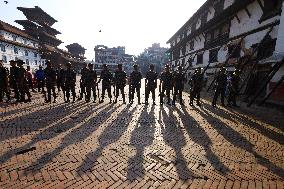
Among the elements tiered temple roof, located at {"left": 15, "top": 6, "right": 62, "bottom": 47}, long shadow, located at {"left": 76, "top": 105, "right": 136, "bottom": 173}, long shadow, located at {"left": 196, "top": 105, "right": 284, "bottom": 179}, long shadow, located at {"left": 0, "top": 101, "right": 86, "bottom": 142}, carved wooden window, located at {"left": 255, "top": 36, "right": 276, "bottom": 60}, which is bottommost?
long shadow, located at {"left": 196, "top": 105, "right": 284, "bottom": 179}

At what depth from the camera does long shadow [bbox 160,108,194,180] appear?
3.95 m

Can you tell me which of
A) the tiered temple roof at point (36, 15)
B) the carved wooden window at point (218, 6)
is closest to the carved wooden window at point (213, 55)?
the carved wooden window at point (218, 6)

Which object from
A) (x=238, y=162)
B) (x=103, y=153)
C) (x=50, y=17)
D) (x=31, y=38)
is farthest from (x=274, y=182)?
(x=50, y=17)

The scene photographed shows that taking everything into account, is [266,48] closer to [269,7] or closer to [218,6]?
[269,7]

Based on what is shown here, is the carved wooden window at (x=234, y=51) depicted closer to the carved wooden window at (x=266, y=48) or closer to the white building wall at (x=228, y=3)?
the carved wooden window at (x=266, y=48)

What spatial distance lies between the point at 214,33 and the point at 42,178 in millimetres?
21138

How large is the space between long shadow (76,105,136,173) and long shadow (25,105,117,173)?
1.33 feet

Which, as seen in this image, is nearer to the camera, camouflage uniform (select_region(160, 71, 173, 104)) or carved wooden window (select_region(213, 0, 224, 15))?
camouflage uniform (select_region(160, 71, 173, 104))

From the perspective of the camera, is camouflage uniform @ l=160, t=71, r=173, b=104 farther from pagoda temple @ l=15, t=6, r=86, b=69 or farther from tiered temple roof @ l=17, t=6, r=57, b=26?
tiered temple roof @ l=17, t=6, r=57, b=26

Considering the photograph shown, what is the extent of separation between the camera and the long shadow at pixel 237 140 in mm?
4203

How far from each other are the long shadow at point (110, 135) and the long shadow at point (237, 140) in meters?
2.80

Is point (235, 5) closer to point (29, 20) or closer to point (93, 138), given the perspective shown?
point (93, 138)

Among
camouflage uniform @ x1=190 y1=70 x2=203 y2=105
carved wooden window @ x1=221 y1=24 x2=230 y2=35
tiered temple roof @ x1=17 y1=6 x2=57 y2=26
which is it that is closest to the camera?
camouflage uniform @ x1=190 y1=70 x2=203 y2=105

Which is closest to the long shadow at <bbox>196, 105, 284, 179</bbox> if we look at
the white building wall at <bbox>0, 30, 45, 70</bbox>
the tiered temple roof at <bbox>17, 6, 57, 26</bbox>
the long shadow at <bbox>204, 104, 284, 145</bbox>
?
the long shadow at <bbox>204, 104, 284, 145</bbox>
